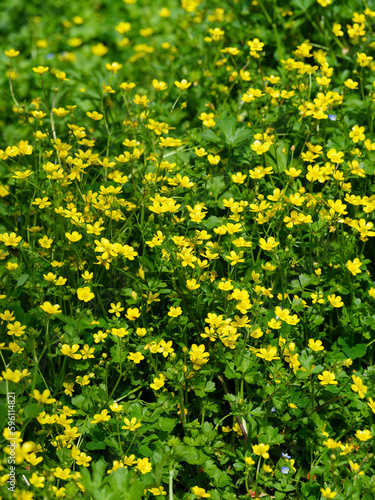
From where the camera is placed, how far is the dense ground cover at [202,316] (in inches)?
80.7

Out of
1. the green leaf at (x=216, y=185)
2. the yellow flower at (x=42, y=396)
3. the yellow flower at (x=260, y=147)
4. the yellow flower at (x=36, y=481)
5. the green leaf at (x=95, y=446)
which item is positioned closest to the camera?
the yellow flower at (x=36, y=481)

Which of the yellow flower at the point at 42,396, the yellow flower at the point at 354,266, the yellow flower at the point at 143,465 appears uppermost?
the yellow flower at the point at 354,266

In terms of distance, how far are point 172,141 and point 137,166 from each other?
0.25 metres

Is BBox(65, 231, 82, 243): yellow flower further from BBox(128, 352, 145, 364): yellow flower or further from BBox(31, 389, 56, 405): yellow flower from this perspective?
BBox(31, 389, 56, 405): yellow flower

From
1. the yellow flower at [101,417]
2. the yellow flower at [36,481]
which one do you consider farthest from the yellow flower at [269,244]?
the yellow flower at [36,481]

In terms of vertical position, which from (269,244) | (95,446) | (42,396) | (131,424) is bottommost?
(95,446)

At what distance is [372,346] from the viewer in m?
2.48

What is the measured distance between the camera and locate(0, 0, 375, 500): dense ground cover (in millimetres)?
2049

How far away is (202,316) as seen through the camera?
2381 mm

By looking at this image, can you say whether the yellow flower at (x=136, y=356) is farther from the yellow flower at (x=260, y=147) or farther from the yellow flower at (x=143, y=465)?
the yellow flower at (x=260, y=147)

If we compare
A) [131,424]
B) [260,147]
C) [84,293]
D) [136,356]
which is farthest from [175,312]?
[260,147]

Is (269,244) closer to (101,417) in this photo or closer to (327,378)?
(327,378)

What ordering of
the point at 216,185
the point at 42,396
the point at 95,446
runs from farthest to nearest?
the point at 216,185, the point at 95,446, the point at 42,396

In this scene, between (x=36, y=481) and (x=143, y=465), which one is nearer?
(x=36, y=481)
